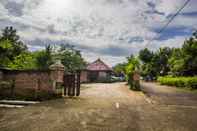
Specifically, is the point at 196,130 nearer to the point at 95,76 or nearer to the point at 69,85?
Answer: the point at 69,85

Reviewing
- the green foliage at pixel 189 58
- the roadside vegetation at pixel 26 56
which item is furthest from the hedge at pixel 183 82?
the roadside vegetation at pixel 26 56

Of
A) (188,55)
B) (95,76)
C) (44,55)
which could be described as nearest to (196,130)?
(188,55)

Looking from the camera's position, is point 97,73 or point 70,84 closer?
point 70,84

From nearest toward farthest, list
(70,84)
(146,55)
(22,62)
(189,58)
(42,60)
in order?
(70,84) < (22,62) < (189,58) < (42,60) < (146,55)

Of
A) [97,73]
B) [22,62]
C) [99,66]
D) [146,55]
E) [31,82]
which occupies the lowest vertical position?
[31,82]

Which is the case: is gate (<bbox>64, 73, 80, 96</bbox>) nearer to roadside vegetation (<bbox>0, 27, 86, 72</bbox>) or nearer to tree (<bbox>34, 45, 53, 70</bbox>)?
roadside vegetation (<bbox>0, 27, 86, 72</bbox>)

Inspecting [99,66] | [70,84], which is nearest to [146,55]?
[99,66]

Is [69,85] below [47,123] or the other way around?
the other way around

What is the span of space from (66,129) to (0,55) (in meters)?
12.9

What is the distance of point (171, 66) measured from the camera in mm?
41812

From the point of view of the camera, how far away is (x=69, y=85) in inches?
613

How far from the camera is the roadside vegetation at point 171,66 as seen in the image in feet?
85.8

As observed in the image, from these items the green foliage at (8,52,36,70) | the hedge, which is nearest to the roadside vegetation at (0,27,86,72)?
the green foliage at (8,52,36,70)

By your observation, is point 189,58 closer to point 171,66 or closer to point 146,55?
point 171,66
